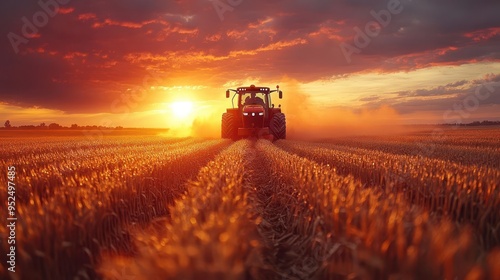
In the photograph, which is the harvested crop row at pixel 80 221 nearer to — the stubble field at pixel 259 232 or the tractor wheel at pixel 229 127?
the stubble field at pixel 259 232

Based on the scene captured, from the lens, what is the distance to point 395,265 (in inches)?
123

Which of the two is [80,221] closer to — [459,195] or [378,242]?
[378,242]

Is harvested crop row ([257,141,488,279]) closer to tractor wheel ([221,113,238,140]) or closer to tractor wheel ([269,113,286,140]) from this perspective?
A: tractor wheel ([269,113,286,140])

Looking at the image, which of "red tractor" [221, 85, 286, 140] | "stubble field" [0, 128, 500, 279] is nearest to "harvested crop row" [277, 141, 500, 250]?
"stubble field" [0, 128, 500, 279]

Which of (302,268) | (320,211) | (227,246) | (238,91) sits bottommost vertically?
(302,268)

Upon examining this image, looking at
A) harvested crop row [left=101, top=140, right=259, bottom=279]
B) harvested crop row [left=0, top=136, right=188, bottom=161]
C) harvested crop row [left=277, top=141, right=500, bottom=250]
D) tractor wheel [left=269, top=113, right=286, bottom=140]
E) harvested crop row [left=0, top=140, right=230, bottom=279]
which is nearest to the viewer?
harvested crop row [left=101, top=140, right=259, bottom=279]

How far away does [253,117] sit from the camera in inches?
1008

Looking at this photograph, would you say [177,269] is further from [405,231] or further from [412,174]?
[412,174]

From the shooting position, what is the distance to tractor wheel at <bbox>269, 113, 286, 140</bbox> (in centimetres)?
2632

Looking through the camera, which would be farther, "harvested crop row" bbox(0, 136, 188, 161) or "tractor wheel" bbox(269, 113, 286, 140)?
"tractor wheel" bbox(269, 113, 286, 140)

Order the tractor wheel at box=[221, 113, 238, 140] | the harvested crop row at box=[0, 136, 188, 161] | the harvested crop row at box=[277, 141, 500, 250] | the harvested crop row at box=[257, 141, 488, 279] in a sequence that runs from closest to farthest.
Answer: the harvested crop row at box=[257, 141, 488, 279], the harvested crop row at box=[277, 141, 500, 250], the harvested crop row at box=[0, 136, 188, 161], the tractor wheel at box=[221, 113, 238, 140]

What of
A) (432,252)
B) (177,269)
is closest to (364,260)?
(432,252)

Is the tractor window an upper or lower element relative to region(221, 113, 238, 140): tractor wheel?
upper

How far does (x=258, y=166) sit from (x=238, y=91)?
48.8ft
